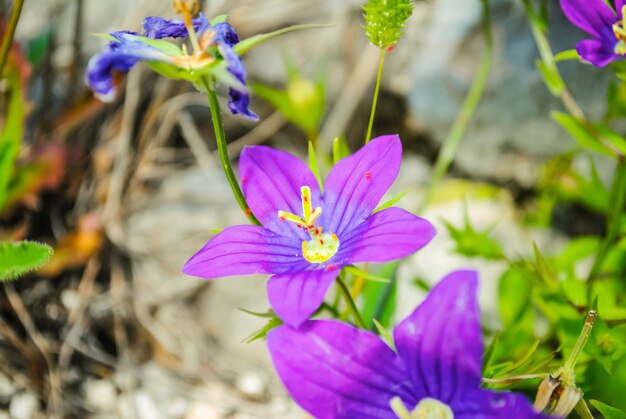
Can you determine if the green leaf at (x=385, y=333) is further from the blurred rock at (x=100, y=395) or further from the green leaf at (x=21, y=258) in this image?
the blurred rock at (x=100, y=395)

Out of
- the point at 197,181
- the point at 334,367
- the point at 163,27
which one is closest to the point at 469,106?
the point at 197,181

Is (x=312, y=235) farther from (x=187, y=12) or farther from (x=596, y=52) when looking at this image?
(x=596, y=52)

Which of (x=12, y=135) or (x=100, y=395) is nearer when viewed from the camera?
(x=12, y=135)

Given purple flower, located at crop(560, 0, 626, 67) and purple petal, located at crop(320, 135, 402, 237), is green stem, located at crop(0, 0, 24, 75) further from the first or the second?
purple flower, located at crop(560, 0, 626, 67)

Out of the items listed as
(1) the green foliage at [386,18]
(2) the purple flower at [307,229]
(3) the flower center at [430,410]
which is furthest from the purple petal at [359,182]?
(3) the flower center at [430,410]

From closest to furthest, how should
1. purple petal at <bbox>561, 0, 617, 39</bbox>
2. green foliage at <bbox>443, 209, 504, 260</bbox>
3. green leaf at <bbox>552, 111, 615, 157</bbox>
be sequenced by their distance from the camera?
purple petal at <bbox>561, 0, 617, 39</bbox> < green leaf at <bbox>552, 111, 615, 157</bbox> < green foliage at <bbox>443, 209, 504, 260</bbox>

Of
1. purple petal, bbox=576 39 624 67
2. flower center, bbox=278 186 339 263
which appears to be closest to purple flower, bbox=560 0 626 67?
purple petal, bbox=576 39 624 67
